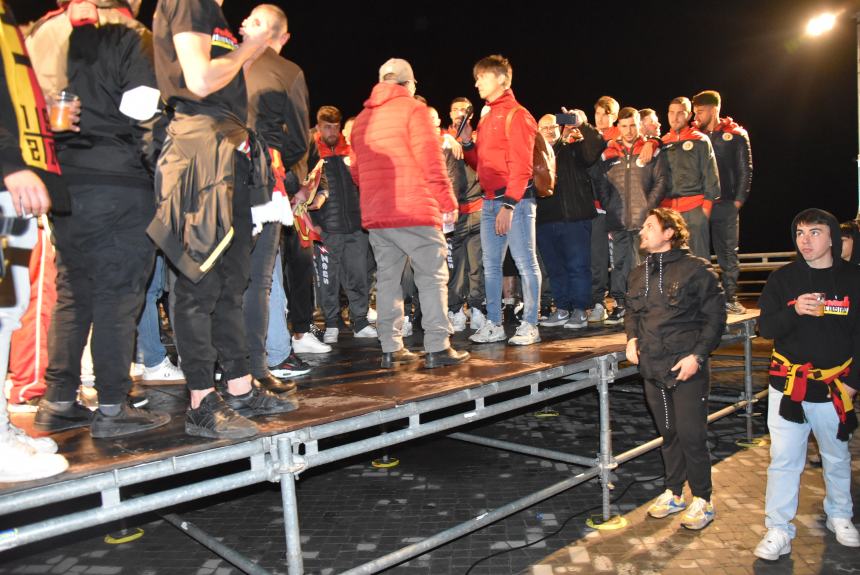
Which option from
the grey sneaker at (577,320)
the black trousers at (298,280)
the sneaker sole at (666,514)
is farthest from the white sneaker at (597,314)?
the black trousers at (298,280)

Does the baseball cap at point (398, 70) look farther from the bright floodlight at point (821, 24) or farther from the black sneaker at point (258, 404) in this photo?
the bright floodlight at point (821, 24)

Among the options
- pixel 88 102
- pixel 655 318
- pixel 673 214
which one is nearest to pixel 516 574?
pixel 655 318

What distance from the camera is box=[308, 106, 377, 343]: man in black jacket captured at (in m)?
6.12

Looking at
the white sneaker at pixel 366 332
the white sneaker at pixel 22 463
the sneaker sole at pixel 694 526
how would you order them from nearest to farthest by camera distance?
the white sneaker at pixel 22 463 < the sneaker sole at pixel 694 526 < the white sneaker at pixel 366 332

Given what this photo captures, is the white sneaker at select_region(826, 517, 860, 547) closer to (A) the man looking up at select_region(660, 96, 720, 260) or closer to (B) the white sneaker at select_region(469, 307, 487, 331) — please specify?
(A) the man looking up at select_region(660, 96, 720, 260)

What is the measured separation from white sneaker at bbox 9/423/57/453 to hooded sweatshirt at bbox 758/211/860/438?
343 cm

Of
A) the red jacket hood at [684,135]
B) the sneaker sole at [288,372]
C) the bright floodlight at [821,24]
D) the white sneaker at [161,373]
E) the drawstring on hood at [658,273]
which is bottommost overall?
the sneaker sole at [288,372]

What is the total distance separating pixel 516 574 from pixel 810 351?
196 centimetres

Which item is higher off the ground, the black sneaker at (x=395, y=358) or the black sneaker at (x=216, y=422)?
the black sneaker at (x=216, y=422)

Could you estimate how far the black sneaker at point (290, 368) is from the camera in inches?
161

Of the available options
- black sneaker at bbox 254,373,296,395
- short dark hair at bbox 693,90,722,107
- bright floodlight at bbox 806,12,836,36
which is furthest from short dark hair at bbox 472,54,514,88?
bright floodlight at bbox 806,12,836,36

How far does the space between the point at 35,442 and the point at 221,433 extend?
25.3 inches

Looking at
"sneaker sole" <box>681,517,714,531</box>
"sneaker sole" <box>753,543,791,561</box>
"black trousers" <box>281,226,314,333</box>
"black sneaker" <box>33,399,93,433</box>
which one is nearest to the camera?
"black sneaker" <box>33,399,93,433</box>

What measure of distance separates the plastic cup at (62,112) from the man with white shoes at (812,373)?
11.4 feet
